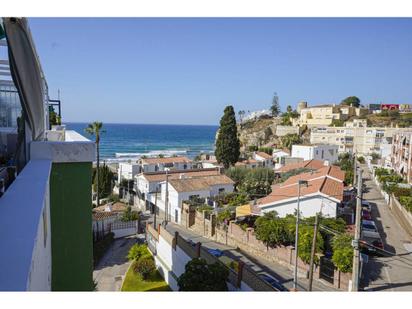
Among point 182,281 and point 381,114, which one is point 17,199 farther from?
point 381,114

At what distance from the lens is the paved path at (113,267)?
46.6ft

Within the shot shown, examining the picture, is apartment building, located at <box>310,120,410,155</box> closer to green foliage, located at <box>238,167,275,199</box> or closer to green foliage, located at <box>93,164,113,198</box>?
green foliage, located at <box>238,167,275,199</box>

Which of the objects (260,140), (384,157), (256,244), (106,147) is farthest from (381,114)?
(256,244)

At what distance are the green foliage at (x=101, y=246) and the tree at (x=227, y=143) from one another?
19502mm

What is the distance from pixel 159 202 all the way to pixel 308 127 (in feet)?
186

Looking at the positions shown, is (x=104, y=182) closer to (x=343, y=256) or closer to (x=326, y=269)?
(x=326, y=269)

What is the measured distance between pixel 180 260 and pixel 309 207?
28.4 ft

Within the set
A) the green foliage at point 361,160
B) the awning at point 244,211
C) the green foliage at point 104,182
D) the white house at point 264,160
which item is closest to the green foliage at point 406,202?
the awning at point 244,211

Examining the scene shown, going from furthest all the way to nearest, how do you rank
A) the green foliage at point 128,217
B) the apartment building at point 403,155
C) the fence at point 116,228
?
the apartment building at point 403,155 < the green foliage at point 128,217 < the fence at point 116,228

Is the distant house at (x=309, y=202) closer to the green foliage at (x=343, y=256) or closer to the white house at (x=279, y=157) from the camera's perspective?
the green foliage at (x=343, y=256)

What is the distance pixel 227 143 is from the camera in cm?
3794

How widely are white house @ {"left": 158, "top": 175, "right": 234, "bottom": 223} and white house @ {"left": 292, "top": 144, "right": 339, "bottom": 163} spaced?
1849 cm

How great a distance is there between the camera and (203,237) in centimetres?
2109

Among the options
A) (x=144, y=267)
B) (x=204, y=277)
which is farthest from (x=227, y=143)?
(x=204, y=277)
